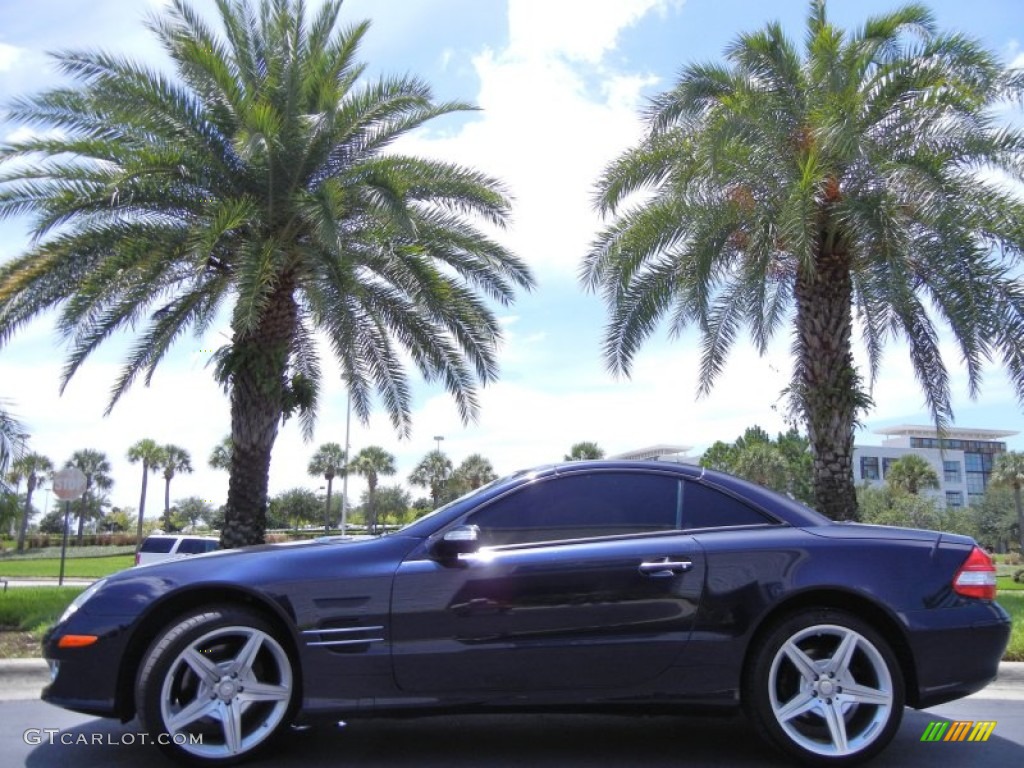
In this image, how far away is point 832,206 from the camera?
37.4 feet

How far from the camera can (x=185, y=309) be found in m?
11.8

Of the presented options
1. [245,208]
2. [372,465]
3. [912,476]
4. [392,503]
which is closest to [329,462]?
[372,465]

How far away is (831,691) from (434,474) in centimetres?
6242

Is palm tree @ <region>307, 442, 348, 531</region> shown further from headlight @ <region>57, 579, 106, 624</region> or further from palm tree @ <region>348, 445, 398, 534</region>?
headlight @ <region>57, 579, 106, 624</region>

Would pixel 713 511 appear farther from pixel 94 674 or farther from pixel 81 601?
pixel 81 601

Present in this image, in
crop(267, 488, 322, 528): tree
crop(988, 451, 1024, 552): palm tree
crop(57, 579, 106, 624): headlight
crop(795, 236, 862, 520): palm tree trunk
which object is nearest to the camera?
crop(57, 579, 106, 624): headlight

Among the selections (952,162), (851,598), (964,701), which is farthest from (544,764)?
(952,162)

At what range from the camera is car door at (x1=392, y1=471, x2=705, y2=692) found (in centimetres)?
397

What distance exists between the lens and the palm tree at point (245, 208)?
10.7m

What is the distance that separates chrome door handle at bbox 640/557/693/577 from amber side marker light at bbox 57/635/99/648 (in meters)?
2.51

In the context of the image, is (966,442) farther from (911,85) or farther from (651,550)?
(651,550)

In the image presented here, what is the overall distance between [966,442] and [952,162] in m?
111

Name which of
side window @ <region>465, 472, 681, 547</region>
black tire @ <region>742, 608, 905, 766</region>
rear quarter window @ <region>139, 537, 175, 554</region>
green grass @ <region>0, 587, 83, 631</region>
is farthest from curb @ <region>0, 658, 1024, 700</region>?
rear quarter window @ <region>139, 537, 175, 554</region>

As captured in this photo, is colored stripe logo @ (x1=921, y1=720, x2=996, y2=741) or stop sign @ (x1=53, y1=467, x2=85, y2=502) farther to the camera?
stop sign @ (x1=53, y1=467, x2=85, y2=502)
